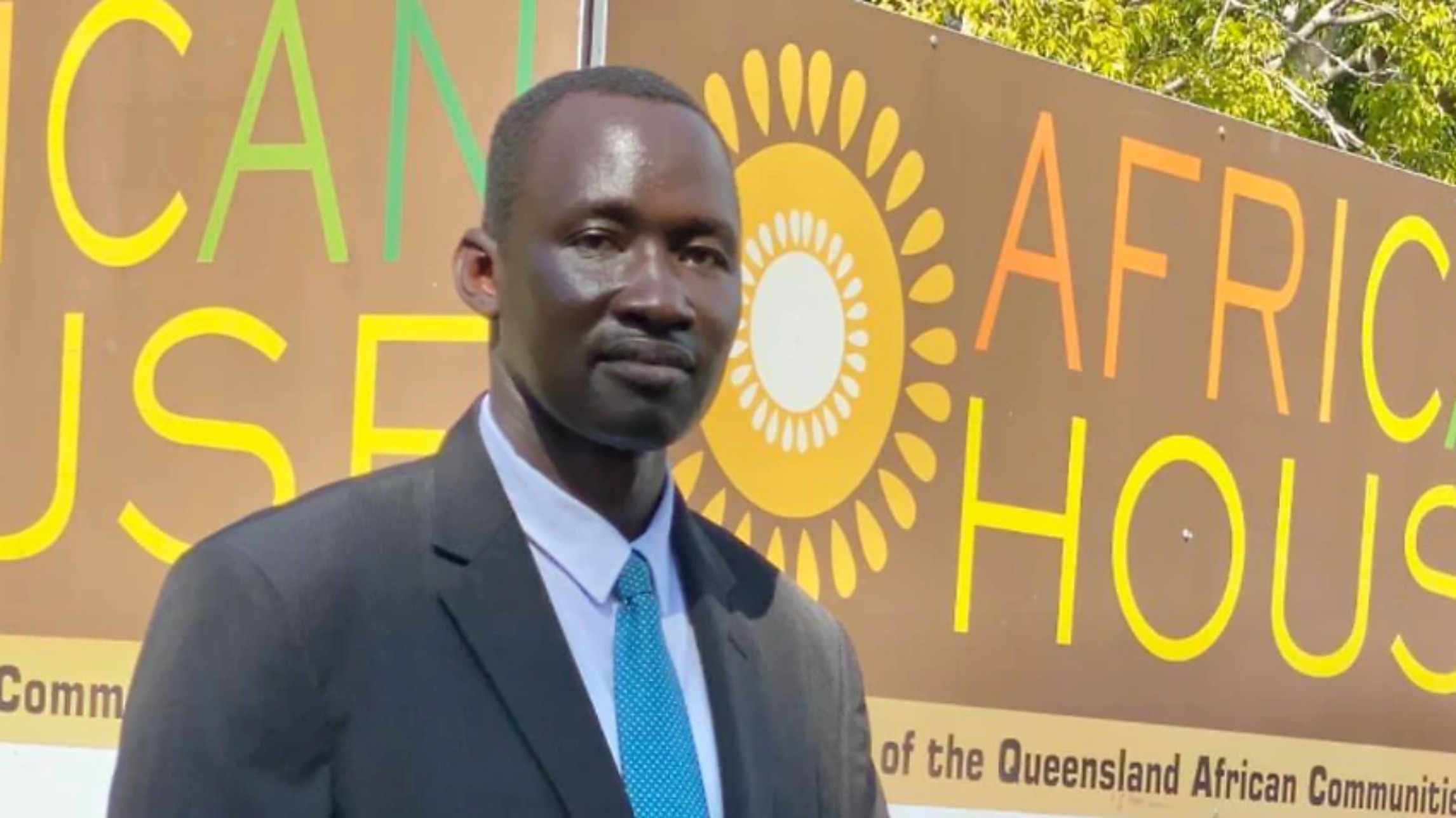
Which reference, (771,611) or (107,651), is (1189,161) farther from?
(771,611)

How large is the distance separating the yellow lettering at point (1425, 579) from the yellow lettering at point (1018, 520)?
3.45 ft

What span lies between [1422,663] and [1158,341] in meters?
1.09

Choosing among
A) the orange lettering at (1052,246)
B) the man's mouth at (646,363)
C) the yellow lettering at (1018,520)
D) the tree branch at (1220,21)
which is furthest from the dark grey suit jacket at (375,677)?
the tree branch at (1220,21)

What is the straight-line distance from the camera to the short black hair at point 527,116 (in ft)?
5.68

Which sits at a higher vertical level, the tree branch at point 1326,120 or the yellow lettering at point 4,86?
the tree branch at point 1326,120

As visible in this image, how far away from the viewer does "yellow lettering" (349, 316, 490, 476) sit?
285 cm

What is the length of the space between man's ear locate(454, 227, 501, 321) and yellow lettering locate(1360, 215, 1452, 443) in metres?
2.92

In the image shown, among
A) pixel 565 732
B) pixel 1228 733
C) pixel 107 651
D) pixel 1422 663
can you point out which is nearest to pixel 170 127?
pixel 107 651

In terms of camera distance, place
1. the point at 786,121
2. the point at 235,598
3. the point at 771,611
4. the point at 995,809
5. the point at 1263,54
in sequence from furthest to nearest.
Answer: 1. the point at 1263,54
2. the point at 995,809
3. the point at 786,121
4. the point at 771,611
5. the point at 235,598

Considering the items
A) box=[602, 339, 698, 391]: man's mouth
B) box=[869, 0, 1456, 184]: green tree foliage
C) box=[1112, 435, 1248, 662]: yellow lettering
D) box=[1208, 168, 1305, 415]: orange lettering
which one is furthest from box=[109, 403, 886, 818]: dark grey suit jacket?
box=[869, 0, 1456, 184]: green tree foliage

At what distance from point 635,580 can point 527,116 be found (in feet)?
1.19

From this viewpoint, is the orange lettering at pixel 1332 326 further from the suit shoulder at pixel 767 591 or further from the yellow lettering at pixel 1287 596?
the suit shoulder at pixel 767 591

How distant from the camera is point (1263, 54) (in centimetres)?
1103

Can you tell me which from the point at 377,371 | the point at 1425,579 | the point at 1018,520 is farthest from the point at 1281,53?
the point at 377,371
